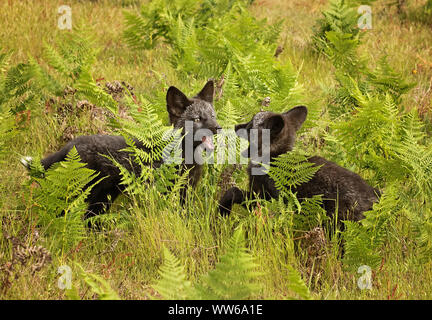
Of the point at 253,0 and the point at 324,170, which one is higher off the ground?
the point at 253,0

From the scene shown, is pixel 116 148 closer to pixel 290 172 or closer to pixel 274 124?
pixel 274 124

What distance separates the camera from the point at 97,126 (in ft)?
21.8

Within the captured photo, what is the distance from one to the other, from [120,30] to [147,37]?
157cm

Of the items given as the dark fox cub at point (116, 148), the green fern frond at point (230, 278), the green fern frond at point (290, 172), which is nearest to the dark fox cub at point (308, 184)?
the green fern frond at point (290, 172)

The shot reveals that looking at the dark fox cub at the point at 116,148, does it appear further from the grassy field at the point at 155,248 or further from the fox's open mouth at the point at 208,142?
the grassy field at the point at 155,248

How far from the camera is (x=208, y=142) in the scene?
5.52 metres

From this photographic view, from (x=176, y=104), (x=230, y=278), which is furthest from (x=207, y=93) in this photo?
(x=230, y=278)

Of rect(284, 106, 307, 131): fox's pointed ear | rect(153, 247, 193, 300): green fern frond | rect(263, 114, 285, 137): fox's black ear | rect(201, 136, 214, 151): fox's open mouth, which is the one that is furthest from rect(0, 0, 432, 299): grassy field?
rect(284, 106, 307, 131): fox's pointed ear

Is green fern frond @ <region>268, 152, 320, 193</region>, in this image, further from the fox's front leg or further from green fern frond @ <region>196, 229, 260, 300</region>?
green fern frond @ <region>196, 229, 260, 300</region>

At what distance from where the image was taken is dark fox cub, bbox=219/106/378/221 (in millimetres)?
4656

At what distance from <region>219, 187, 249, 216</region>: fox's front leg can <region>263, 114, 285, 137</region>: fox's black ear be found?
0.71 m

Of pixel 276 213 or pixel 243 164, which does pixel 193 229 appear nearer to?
pixel 276 213

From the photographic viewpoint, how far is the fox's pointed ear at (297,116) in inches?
217
